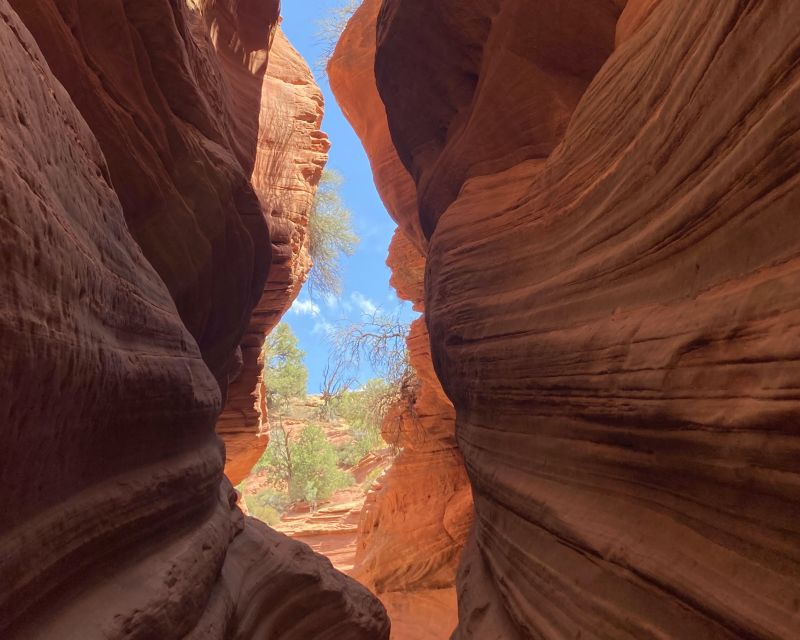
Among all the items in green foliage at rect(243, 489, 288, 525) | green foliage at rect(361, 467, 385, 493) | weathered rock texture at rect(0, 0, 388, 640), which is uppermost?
weathered rock texture at rect(0, 0, 388, 640)

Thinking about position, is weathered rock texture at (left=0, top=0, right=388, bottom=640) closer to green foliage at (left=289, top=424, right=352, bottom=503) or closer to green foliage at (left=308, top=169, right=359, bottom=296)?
green foliage at (left=308, top=169, right=359, bottom=296)

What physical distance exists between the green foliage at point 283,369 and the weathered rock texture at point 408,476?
9.01 m

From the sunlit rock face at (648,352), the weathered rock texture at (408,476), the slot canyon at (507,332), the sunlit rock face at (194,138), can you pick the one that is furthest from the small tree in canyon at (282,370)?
the sunlit rock face at (648,352)

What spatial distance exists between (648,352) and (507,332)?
43.1 inches

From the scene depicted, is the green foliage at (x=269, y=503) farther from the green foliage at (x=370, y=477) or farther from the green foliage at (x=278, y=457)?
the green foliage at (x=370, y=477)

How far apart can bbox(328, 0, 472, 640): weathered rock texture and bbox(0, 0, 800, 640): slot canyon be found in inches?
175

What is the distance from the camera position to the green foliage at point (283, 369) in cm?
1772

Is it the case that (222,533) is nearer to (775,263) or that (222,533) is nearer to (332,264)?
(775,263)

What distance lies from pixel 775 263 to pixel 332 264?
33.9 ft

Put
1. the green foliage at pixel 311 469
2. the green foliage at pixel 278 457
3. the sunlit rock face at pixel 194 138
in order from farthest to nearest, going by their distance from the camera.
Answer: the green foliage at pixel 278 457 < the green foliage at pixel 311 469 < the sunlit rock face at pixel 194 138

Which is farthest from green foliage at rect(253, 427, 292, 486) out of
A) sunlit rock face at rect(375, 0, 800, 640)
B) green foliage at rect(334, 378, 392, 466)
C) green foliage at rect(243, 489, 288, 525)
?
sunlit rock face at rect(375, 0, 800, 640)

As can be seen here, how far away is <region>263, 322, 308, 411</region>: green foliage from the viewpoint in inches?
698

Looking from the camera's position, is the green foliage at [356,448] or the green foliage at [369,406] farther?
the green foliage at [356,448]

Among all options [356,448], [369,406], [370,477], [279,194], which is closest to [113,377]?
[279,194]
